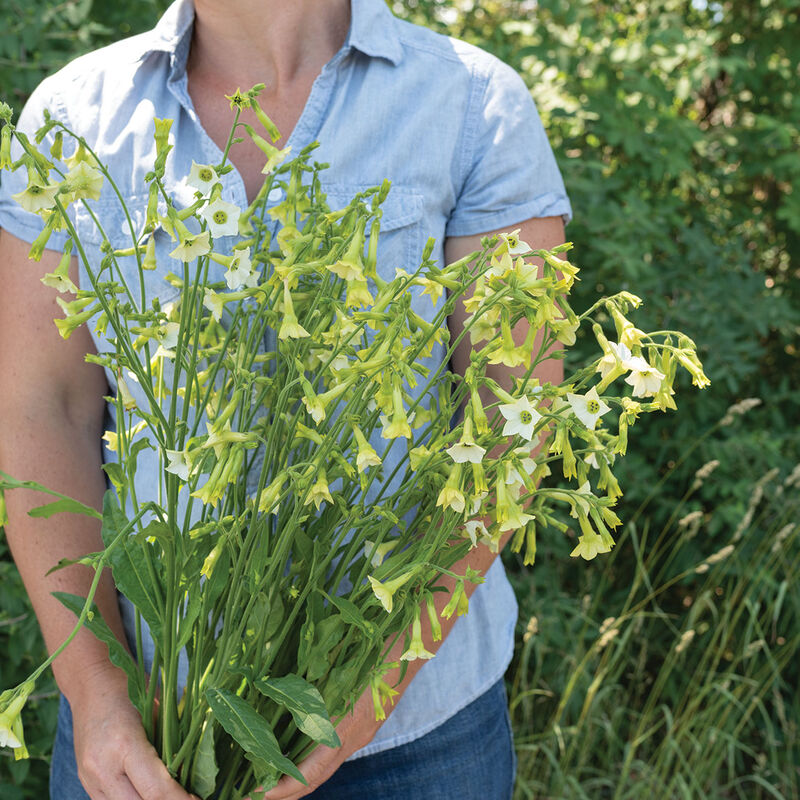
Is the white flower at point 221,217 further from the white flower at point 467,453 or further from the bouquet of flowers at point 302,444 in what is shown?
the white flower at point 467,453

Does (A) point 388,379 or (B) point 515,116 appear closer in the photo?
(A) point 388,379

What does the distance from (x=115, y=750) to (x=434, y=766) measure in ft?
1.21

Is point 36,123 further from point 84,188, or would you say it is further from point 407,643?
point 407,643

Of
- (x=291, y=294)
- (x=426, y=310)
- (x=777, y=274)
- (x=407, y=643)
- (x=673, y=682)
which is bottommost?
(x=673, y=682)

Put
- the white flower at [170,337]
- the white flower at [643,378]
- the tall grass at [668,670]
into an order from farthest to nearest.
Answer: the tall grass at [668,670]
the white flower at [170,337]
the white flower at [643,378]

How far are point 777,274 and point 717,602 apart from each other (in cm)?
95

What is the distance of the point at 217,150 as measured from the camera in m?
0.98

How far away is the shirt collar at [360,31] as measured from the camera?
0.97 meters

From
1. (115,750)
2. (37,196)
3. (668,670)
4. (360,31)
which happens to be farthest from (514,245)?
(668,670)

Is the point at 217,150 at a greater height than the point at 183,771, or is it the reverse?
the point at 217,150

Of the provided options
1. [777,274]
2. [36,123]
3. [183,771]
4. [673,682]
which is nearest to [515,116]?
[36,123]

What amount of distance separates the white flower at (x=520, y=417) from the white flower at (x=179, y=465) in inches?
9.0

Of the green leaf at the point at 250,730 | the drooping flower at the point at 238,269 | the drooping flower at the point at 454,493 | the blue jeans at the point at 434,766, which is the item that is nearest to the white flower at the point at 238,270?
the drooping flower at the point at 238,269

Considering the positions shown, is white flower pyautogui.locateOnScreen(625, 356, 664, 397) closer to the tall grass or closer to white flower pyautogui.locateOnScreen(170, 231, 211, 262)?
white flower pyautogui.locateOnScreen(170, 231, 211, 262)
